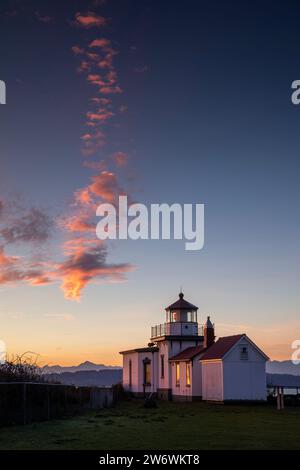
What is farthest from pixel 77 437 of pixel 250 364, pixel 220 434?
pixel 250 364

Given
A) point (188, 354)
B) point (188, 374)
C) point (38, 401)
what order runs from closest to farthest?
point (38, 401) < point (188, 374) < point (188, 354)

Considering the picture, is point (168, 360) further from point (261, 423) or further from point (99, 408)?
point (261, 423)

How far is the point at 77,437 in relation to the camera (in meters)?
18.7

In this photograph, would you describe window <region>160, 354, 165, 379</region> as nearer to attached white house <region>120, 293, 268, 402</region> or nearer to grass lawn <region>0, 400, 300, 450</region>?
attached white house <region>120, 293, 268, 402</region>

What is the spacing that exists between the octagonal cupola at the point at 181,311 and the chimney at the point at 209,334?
14.1 feet

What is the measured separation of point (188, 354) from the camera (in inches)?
1853

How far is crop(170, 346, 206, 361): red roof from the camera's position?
45.3 m

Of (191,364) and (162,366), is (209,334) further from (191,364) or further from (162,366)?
(162,366)

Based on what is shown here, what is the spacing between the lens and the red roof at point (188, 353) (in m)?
45.3

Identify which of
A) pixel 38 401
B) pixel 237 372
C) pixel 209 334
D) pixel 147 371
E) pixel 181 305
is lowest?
pixel 38 401

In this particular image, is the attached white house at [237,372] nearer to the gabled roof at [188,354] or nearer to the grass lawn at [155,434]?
the gabled roof at [188,354]

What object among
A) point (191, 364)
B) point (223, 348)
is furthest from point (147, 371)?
point (223, 348)

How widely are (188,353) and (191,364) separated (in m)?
2.25

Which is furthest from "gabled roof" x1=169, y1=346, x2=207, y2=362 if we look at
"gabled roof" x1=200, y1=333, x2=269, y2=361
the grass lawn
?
the grass lawn
